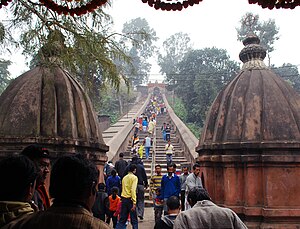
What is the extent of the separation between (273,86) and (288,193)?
6.32 feet

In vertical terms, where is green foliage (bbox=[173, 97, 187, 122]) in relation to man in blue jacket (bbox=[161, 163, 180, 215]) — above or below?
above

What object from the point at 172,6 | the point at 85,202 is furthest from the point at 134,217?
the point at 85,202

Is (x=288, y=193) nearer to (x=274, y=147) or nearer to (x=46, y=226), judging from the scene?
(x=274, y=147)

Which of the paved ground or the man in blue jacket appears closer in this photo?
the man in blue jacket

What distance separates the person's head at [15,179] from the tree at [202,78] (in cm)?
2406

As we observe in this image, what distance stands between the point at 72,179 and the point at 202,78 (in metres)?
25.8

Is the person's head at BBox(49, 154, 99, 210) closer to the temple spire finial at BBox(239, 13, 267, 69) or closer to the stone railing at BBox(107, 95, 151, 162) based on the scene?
the temple spire finial at BBox(239, 13, 267, 69)

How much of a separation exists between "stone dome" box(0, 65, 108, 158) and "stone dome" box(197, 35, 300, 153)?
7.54ft

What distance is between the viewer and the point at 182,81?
31.2 m

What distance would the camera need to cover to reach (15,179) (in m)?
2.04

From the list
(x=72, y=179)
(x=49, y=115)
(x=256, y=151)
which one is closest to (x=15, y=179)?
(x=72, y=179)

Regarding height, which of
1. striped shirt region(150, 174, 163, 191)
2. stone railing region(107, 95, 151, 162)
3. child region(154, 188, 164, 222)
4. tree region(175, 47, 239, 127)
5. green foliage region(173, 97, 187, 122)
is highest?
tree region(175, 47, 239, 127)

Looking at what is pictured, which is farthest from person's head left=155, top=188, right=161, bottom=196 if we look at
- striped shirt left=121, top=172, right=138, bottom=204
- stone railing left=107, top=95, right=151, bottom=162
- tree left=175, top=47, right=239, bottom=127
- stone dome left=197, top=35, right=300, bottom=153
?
tree left=175, top=47, right=239, bottom=127

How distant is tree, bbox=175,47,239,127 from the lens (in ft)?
87.0
